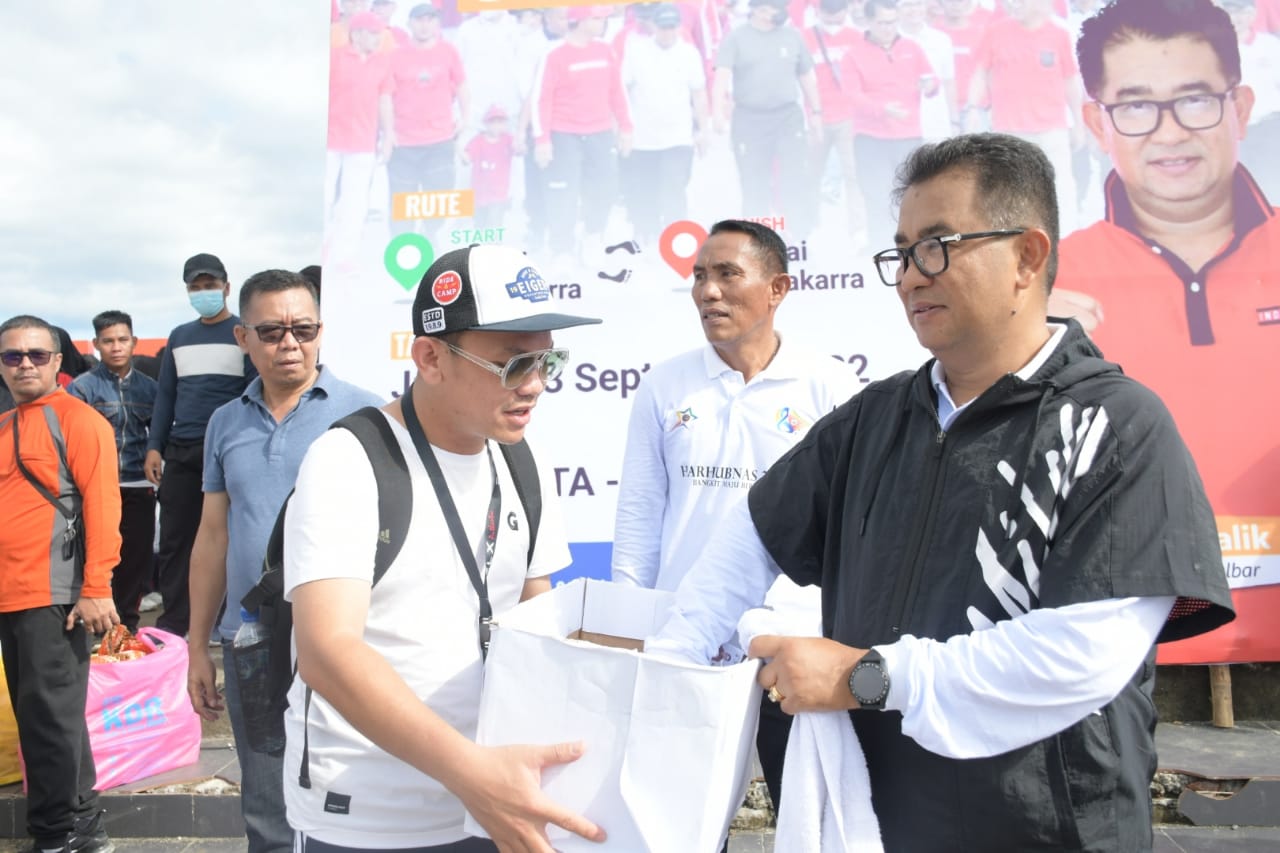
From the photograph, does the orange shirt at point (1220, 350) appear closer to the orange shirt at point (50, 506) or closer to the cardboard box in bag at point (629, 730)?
the cardboard box in bag at point (629, 730)

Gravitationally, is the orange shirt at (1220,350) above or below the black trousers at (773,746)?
above

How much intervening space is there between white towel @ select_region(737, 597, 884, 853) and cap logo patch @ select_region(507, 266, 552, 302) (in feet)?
2.62

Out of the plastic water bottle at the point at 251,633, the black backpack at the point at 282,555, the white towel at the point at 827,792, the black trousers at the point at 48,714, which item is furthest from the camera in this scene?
the black trousers at the point at 48,714

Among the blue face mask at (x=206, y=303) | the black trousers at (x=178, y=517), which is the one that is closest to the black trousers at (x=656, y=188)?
the blue face mask at (x=206, y=303)

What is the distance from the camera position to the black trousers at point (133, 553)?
5.55 metres

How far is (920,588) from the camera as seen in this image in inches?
50.8

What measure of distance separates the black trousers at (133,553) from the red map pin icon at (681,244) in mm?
3718

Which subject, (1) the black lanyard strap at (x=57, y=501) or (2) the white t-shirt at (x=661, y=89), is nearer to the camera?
(1) the black lanyard strap at (x=57, y=501)

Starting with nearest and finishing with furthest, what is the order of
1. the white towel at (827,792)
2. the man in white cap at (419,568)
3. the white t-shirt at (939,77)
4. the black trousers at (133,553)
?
the white towel at (827,792) → the man in white cap at (419,568) → the white t-shirt at (939,77) → the black trousers at (133,553)

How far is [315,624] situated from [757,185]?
3.50m

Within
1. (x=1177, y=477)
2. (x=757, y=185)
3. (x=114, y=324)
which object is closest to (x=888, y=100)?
(x=757, y=185)

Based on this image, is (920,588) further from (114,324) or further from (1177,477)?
(114,324)

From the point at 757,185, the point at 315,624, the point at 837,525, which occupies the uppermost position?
the point at 757,185

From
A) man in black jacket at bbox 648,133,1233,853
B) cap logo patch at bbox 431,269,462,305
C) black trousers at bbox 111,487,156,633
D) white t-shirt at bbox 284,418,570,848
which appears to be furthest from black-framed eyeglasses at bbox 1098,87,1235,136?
black trousers at bbox 111,487,156,633
